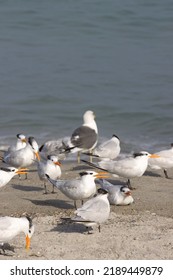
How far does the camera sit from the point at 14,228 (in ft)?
24.8

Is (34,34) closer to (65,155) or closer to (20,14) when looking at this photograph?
(20,14)

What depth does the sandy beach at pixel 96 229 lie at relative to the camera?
299 inches

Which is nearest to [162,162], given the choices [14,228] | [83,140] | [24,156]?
[83,140]

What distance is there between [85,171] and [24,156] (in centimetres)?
226

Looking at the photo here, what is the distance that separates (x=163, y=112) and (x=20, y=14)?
27.4ft

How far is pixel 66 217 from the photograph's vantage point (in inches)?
351

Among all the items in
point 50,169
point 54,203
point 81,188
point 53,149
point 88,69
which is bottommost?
point 88,69

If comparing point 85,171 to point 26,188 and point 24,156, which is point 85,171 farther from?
point 24,156

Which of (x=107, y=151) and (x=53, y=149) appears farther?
(x=53, y=149)

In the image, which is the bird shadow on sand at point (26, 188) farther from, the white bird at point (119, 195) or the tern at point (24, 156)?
the white bird at point (119, 195)

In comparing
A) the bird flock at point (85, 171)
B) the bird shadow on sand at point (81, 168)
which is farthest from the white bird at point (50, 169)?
the bird shadow on sand at point (81, 168)

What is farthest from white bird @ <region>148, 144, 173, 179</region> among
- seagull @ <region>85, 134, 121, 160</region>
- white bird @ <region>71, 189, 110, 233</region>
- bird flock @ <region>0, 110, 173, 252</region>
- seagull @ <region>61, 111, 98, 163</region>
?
white bird @ <region>71, 189, 110, 233</region>

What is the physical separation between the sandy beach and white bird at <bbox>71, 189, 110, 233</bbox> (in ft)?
0.53

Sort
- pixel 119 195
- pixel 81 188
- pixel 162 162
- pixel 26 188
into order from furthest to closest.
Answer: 1. pixel 162 162
2. pixel 26 188
3. pixel 119 195
4. pixel 81 188
